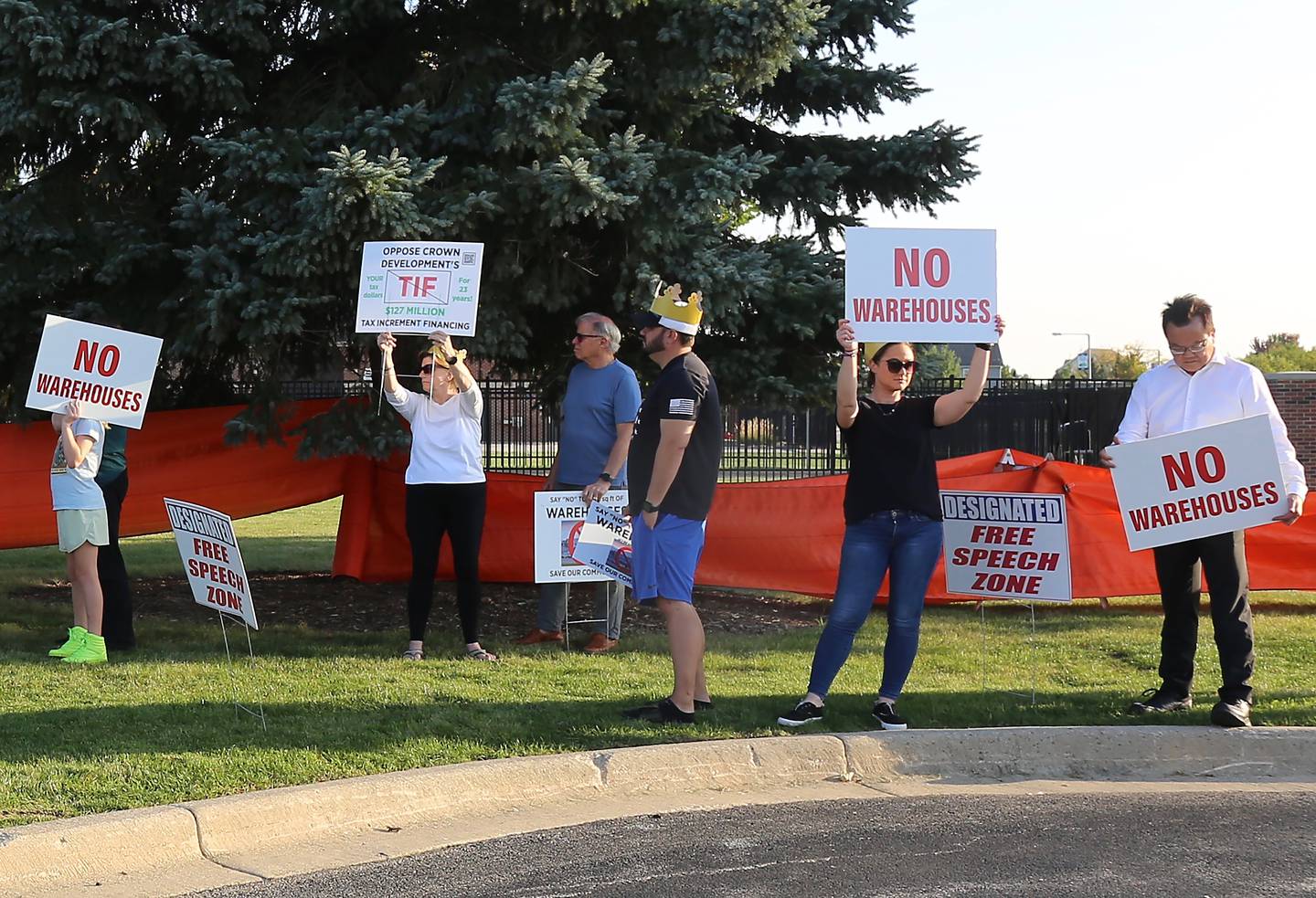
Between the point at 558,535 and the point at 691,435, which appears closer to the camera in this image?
the point at 691,435

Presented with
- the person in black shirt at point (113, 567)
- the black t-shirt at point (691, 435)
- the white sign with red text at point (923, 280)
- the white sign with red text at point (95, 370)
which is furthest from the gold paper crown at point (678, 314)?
the person in black shirt at point (113, 567)

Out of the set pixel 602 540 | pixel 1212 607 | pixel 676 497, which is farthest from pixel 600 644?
pixel 1212 607

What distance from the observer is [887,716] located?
6.57 metres

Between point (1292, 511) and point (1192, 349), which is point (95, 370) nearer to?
point (1192, 349)

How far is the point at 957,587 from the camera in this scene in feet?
24.4

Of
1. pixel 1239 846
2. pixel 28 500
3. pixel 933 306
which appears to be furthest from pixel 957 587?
pixel 28 500

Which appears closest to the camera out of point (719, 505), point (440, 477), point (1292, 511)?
point (1292, 511)

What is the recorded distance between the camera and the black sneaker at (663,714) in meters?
6.54

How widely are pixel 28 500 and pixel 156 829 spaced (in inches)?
255

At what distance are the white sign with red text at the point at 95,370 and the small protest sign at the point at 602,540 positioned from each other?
8.71 feet

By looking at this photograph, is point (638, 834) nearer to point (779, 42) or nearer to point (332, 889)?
point (332, 889)

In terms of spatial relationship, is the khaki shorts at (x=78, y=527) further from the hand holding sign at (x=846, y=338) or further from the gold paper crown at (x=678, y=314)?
the hand holding sign at (x=846, y=338)

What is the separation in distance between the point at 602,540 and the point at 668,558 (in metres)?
1.36

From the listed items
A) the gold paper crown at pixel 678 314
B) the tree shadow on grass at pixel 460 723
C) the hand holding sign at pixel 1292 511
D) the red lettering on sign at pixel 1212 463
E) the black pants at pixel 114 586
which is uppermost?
the gold paper crown at pixel 678 314
